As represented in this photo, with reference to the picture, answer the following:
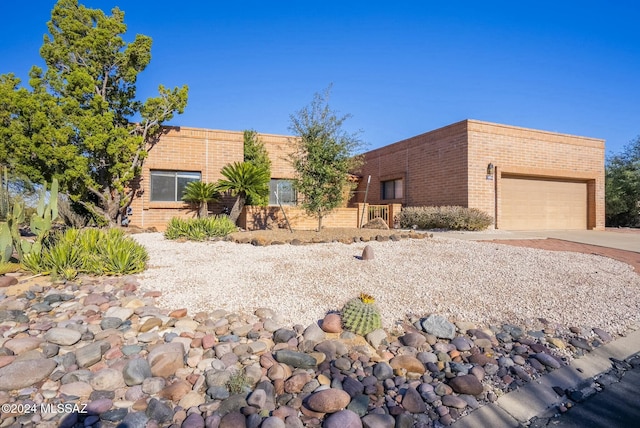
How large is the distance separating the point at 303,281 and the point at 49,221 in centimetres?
443

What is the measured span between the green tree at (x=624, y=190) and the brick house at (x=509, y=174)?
359 cm

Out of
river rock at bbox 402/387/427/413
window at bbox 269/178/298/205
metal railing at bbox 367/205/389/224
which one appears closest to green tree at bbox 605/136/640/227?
metal railing at bbox 367/205/389/224

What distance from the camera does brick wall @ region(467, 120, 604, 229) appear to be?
1336 cm

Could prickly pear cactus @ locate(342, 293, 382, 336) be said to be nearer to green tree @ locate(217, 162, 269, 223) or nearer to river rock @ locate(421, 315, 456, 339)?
river rock @ locate(421, 315, 456, 339)

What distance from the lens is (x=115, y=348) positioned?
116 inches

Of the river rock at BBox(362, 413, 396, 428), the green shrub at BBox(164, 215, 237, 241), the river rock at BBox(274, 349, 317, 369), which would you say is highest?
the green shrub at BBox(164, 215, 237, 241)

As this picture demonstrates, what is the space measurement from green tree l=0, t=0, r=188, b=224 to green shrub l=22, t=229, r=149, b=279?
6958 millimetres

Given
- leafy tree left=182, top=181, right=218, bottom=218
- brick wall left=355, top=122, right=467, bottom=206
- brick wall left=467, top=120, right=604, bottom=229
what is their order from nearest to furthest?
leafy tree left=182, top=181, right=218, bottom=218, brick wall left=467, top=120, right=604, bottom=229, brick wall left=355, top=122, right=467, bottom=206

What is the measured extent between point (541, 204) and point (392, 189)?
6.78 metres

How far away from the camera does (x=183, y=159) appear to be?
1347cm

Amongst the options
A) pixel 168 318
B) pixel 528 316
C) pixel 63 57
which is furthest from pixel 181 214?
pixel 528 316

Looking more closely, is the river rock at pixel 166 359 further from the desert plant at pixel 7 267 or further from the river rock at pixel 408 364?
the desert plant at pixel 7 267

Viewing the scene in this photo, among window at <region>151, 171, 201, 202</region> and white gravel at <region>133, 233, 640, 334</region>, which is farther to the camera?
window at <region>151, 171, 201, 202</region>

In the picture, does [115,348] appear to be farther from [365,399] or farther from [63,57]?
[63,57]
